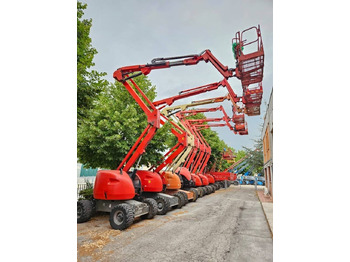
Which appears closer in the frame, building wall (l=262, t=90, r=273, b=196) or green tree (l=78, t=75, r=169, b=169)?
green tree (l=78, t=75, r=169, b=169)

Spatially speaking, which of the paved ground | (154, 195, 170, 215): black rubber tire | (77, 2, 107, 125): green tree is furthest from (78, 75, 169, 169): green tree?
the paved ground

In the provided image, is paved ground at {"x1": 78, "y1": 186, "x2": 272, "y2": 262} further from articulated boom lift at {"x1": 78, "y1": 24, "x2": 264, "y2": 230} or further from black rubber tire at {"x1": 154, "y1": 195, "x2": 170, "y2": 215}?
black rubber tire at {"x1": 154, "y1": 195, "x2": 170, "y2": 215}

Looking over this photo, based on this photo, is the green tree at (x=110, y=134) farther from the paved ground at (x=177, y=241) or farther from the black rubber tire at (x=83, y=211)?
the paved ground at (x=177, y=241)

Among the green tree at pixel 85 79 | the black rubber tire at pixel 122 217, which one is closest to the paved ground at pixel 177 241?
the black rubber tire at pixel 122 217

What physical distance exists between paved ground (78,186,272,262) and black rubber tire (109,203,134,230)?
0.58 ft

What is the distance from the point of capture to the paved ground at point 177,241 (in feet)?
13.5

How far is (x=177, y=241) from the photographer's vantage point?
4.98 meters

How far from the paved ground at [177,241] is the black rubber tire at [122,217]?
176 millimetres

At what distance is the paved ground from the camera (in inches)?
162

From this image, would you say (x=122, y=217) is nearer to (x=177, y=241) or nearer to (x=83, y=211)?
(x=83, y=211)

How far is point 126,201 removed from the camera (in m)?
6.93

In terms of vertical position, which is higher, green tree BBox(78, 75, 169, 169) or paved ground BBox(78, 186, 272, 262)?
green tree BBox(78, 75, 169, 169)

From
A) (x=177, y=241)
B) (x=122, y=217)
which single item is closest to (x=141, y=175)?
(x=122, y=217)
